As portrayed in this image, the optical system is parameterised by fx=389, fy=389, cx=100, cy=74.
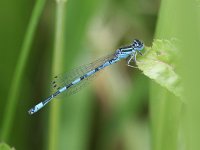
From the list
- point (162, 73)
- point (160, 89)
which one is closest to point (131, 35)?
point (160, 89)

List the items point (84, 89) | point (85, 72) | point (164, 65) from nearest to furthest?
point (164, 65) → point (85, 72) → point (84, 89)

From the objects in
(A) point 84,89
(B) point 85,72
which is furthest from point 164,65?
(A) point 84,89

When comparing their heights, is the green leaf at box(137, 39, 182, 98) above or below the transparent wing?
below

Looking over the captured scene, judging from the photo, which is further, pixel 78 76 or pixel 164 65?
pixel 78 76

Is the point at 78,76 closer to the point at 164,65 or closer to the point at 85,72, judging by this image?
the point at 85,72

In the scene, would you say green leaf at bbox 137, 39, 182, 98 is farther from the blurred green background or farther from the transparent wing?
the transparent wing

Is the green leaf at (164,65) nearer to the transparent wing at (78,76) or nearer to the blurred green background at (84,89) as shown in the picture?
the blurred green background at (84,89)

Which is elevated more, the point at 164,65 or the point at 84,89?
the point at 84,89

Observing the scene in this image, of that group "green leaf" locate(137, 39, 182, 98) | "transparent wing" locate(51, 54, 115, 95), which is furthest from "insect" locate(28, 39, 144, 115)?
"green leaf" locate(137, 39, 182, 98)
